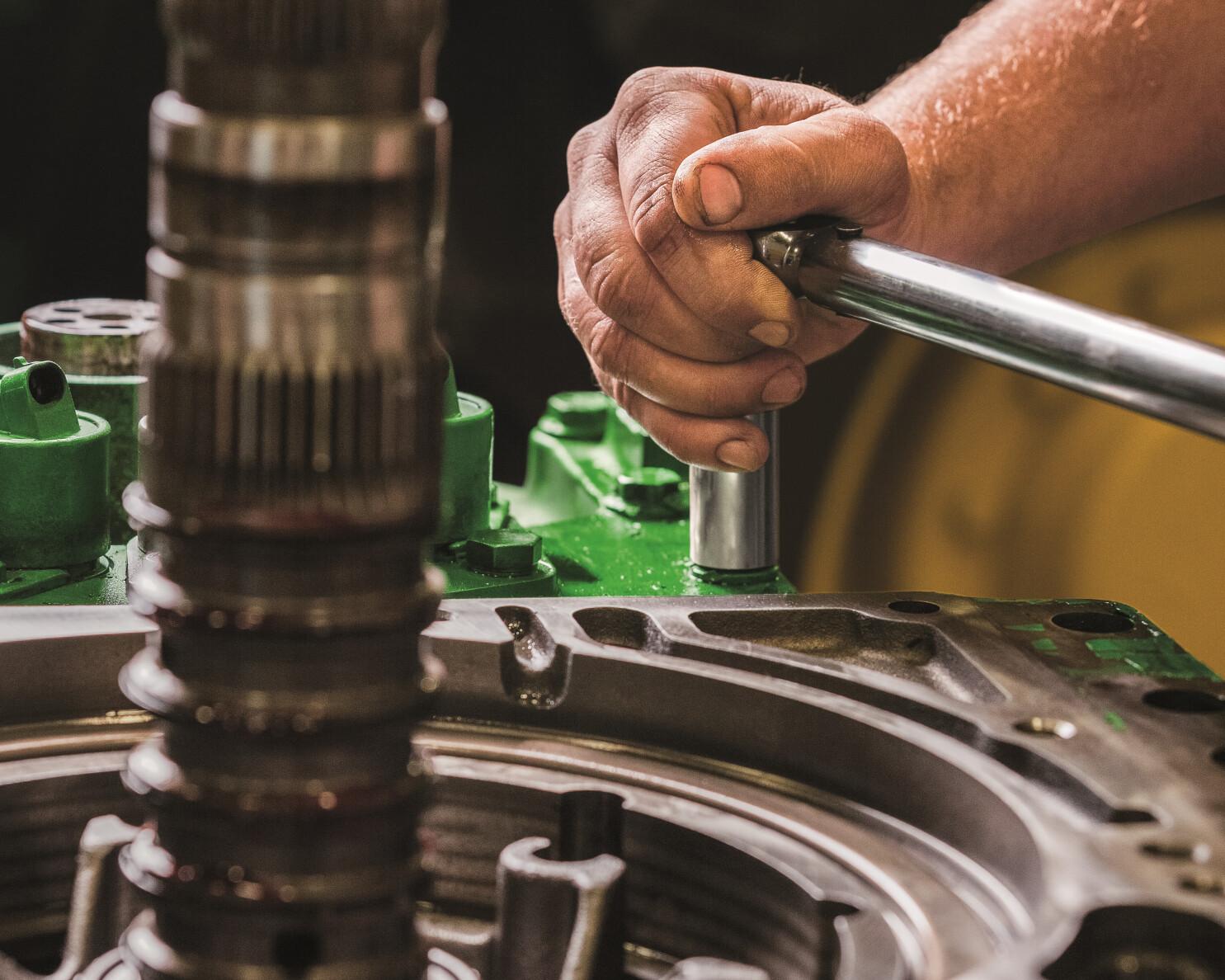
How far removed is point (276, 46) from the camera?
1.86 feet

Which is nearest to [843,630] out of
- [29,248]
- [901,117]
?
[901,117]

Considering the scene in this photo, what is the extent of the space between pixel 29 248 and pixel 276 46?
Answer: 2362 mm

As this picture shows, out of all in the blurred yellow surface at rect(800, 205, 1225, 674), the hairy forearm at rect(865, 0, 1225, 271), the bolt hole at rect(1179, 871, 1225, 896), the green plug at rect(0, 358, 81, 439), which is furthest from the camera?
the blurred yellow surface at rect(800, 205, 1225, 674)

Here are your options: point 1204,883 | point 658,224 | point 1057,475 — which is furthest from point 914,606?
point 1057,475

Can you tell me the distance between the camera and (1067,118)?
1.80m

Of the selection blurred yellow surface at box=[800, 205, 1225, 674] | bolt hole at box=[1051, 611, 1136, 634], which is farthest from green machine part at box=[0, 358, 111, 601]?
blurred yellow surface at box=[800, 205, 1225, 674]

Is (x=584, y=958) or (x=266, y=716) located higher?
(x=266, y=716)

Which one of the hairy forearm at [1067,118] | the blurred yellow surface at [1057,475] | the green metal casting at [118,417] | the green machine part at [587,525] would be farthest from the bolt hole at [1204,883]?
the blurred yellow surface at [1057,475]

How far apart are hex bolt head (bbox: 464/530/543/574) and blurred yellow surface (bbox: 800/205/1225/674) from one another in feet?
3.68

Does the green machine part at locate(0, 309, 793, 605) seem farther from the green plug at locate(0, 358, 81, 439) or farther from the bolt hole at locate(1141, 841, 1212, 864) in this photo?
the bolt hole at locate(1141, 841, 1212, 864)

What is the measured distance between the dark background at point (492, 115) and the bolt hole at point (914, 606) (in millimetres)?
1612

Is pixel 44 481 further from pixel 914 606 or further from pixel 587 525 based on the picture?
pixel 914 606

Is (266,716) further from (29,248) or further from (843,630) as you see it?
(29,248)

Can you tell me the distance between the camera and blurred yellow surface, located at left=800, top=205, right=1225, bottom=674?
232 cm
